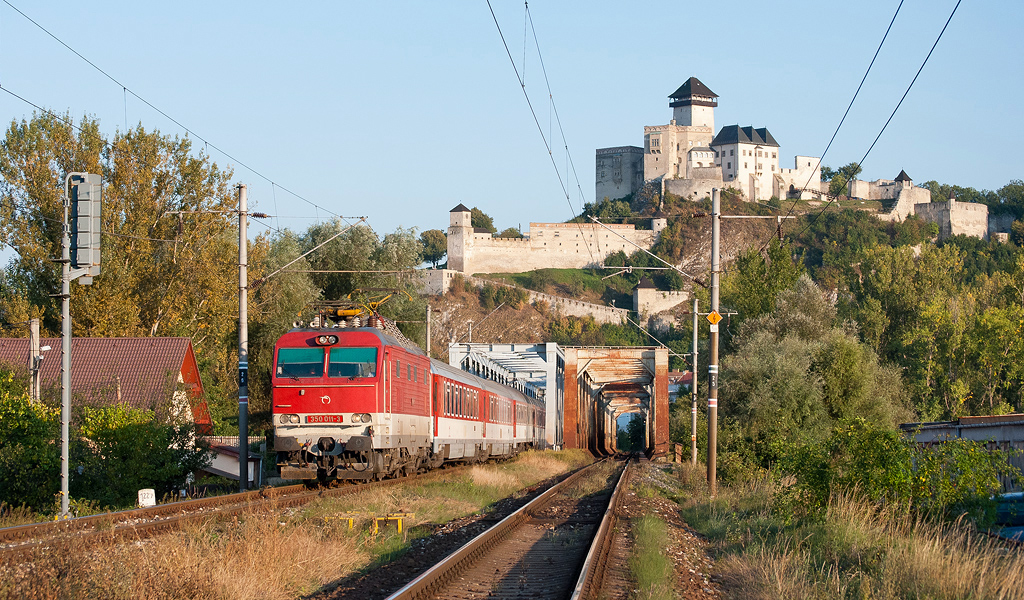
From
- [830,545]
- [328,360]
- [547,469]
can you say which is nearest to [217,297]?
[547,469]

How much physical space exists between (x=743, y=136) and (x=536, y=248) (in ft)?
157

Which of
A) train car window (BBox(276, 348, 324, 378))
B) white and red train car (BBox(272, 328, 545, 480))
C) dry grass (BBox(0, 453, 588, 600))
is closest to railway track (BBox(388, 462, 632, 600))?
dry grass (BBox(0, 453, 588, 600))

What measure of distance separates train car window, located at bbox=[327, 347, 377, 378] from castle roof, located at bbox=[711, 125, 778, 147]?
15988cm

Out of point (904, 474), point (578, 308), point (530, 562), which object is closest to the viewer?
point (530, 562)

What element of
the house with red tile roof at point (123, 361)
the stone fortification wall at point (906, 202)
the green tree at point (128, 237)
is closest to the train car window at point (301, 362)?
the house with red tile roof at point (123, 361)

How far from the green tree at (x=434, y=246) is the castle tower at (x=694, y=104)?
51287 mm

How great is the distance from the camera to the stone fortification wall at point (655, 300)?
146 m

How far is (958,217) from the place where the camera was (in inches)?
6284

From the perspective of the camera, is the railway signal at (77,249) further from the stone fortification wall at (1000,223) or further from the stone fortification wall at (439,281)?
the stone fortification wall at (1000,223)

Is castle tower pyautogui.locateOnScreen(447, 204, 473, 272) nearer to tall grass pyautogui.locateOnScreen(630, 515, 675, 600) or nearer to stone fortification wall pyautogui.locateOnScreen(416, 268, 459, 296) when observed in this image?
stone fortification wall pyautogui.locateOnScreen(416, 268, 459, 296)

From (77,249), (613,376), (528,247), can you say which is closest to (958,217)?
(528,247)

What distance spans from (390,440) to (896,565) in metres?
10.1

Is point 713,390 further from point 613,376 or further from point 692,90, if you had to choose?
point 692,90

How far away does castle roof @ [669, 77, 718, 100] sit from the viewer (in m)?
181
